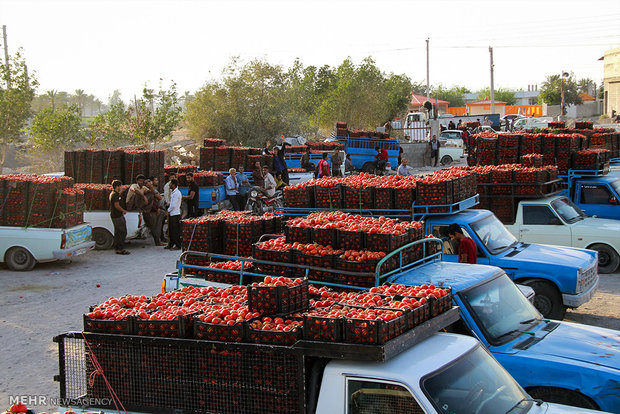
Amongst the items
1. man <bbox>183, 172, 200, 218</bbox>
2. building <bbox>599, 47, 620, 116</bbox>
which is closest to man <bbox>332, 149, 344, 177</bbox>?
man <bbox>183, 172, 200, 218</bbox>

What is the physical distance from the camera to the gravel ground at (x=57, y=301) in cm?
854

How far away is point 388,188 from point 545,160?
7101 mm

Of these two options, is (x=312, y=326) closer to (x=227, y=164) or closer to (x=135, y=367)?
(x=135, y=367)

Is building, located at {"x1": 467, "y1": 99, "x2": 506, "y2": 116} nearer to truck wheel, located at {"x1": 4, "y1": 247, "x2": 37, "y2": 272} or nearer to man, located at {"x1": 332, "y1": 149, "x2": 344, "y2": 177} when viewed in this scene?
man, located at {"x1": 332, "y1": 149, "x2": 344, "y2": 177}

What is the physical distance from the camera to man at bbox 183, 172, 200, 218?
18141 mm

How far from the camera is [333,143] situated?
102 ft

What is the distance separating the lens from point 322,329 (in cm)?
468

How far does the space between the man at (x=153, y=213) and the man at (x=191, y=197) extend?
44.4 inches

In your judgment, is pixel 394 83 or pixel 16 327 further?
pixel 394 83

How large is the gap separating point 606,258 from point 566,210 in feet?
4.33

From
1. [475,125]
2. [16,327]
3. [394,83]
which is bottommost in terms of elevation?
[16,327]

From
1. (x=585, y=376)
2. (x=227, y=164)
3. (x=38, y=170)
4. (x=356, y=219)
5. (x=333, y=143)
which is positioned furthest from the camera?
(x=38, y=170)

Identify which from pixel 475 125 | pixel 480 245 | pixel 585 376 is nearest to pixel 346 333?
pixel 585 376

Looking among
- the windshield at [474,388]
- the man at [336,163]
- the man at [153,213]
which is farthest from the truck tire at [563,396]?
the man at [336,163]
